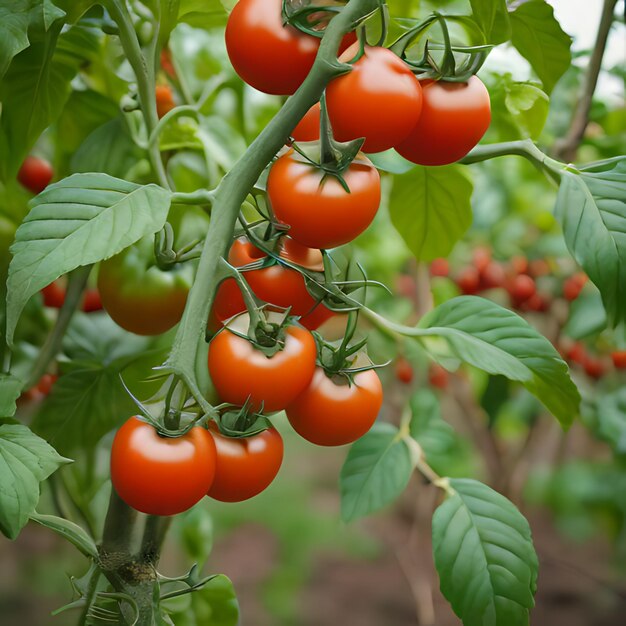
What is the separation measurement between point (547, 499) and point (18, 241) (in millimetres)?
2228

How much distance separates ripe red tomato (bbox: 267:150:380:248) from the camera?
38cm

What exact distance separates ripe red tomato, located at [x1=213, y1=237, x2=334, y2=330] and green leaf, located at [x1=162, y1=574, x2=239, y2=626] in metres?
0.22

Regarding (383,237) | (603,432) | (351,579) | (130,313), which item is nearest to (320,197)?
(130,313)

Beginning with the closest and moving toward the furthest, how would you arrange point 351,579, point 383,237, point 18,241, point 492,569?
1. point 18,241
2. point 492,569
3. point 383,237
4. point 351,579

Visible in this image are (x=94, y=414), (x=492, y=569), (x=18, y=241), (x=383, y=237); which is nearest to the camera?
(x=18, y=241)

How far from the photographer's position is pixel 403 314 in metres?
1.65

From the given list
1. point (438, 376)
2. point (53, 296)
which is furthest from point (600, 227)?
point (438, 376)

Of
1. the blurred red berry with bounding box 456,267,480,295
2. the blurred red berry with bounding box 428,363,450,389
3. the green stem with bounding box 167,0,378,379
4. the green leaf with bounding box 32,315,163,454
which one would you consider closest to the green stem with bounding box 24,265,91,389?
the green leaf with bounding box 32,315,163,454

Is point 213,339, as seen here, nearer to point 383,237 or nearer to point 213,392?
point 213,392

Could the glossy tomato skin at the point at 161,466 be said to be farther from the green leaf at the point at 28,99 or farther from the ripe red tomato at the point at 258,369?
the green leaf at the point at 28,99

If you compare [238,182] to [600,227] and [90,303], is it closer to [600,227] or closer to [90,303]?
[600,227]

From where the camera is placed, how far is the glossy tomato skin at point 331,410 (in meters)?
0.43

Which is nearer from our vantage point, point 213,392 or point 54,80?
point 213,392

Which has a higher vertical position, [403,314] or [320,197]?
[320,197]
